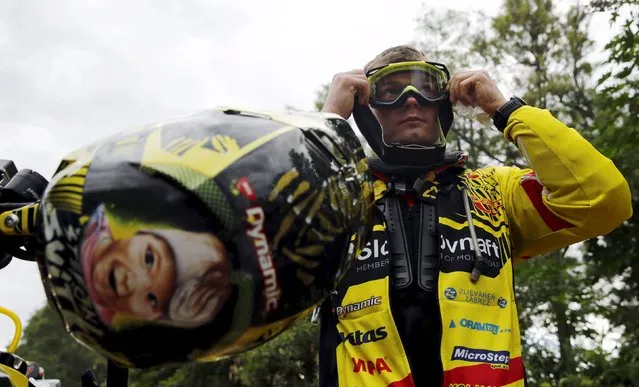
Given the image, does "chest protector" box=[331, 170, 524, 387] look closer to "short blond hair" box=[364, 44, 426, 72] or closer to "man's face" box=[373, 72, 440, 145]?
"man's face" box=[373, 72, 440, 145]

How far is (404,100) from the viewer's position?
222 centimetres

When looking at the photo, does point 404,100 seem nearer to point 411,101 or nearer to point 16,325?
point 411,101

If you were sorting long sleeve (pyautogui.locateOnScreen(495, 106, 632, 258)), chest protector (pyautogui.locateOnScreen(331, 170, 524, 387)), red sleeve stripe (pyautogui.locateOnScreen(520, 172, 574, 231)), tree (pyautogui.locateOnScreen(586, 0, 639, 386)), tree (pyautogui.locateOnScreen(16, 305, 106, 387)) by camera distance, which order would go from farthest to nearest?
tree (pyautogui.locateOnScreen(16, 305, 106, 387))
tree (pyautogui.locateOnScreen(586, 0, 639, 386))
red sleeve stripe (pyautogui.locateOnScreen(520, 172, 574, 231))
long sleeve (pyautogui.locateOnScreen(495, 106, 632, 258))
chest protector (pyautogui.locateOnScreen(331, 170, 524, 387))

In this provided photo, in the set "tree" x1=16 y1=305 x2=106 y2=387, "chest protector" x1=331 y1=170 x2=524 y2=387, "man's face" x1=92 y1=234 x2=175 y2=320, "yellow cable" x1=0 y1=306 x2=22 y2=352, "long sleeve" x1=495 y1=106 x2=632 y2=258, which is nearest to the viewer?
"man's face" x1=92 y1=234 x2=175 y2=320

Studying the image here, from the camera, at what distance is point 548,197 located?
211cm

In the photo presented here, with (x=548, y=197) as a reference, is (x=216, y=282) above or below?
below

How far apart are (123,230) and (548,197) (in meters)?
1.50

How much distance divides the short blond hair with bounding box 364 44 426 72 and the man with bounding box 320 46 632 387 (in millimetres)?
114

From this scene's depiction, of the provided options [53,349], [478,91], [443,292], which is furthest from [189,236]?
[53,349]

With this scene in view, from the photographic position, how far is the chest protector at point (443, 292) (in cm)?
189

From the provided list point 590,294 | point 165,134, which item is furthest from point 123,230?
point 590,294

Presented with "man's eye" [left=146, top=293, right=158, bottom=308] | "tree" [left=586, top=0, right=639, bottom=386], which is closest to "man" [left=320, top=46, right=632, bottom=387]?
"man's eye" [left=146, top=293, right=158, bottom=308]

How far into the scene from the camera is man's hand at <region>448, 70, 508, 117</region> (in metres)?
2.24

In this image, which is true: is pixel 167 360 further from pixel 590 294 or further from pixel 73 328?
pixel 590 294
